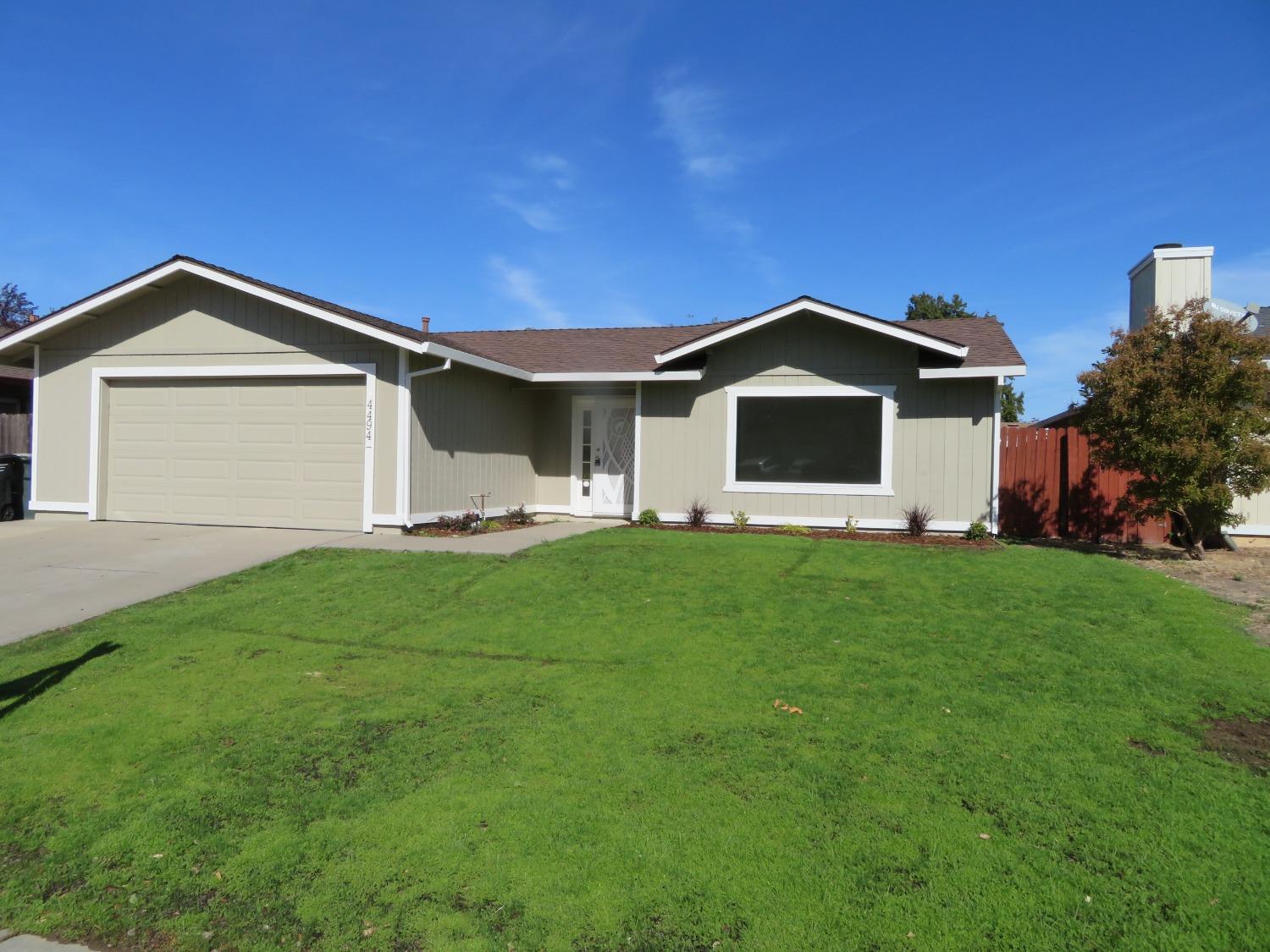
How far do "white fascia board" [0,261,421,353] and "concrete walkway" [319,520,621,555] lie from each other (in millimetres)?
2636

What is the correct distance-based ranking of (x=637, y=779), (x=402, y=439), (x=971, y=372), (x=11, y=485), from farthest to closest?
(x=11, y=485) < (x=971, y=372) < (x=402, y=439) < (x=637, y=779)

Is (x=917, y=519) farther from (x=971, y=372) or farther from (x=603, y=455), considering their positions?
(x=603, y=455)

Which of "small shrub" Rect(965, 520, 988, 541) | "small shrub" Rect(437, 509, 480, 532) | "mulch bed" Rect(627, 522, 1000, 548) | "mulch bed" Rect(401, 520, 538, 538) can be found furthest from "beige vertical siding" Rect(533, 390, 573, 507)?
"small shrub" Rect(965, 520, 988, 541)

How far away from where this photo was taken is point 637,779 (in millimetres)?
3932

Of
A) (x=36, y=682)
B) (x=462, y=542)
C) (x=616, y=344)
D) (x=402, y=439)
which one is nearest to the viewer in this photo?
(x=36, y=682)

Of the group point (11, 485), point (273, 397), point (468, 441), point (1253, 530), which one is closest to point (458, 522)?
point (468, 441)

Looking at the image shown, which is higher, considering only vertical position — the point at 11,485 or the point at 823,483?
the point at 823,483

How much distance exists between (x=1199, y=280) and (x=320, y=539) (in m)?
16.6

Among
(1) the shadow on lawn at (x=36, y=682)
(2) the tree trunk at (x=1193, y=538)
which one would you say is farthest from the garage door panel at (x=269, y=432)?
(2) the tree trunk at (x=1193, y=538)

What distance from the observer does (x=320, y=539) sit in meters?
10.7

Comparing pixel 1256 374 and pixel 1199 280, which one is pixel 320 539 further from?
pixel 1199 280

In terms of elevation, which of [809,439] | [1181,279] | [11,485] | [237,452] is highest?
[1181,279]

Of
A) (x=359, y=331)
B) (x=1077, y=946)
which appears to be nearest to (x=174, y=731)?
(x=1077, y=946)

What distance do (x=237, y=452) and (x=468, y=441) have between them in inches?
137
